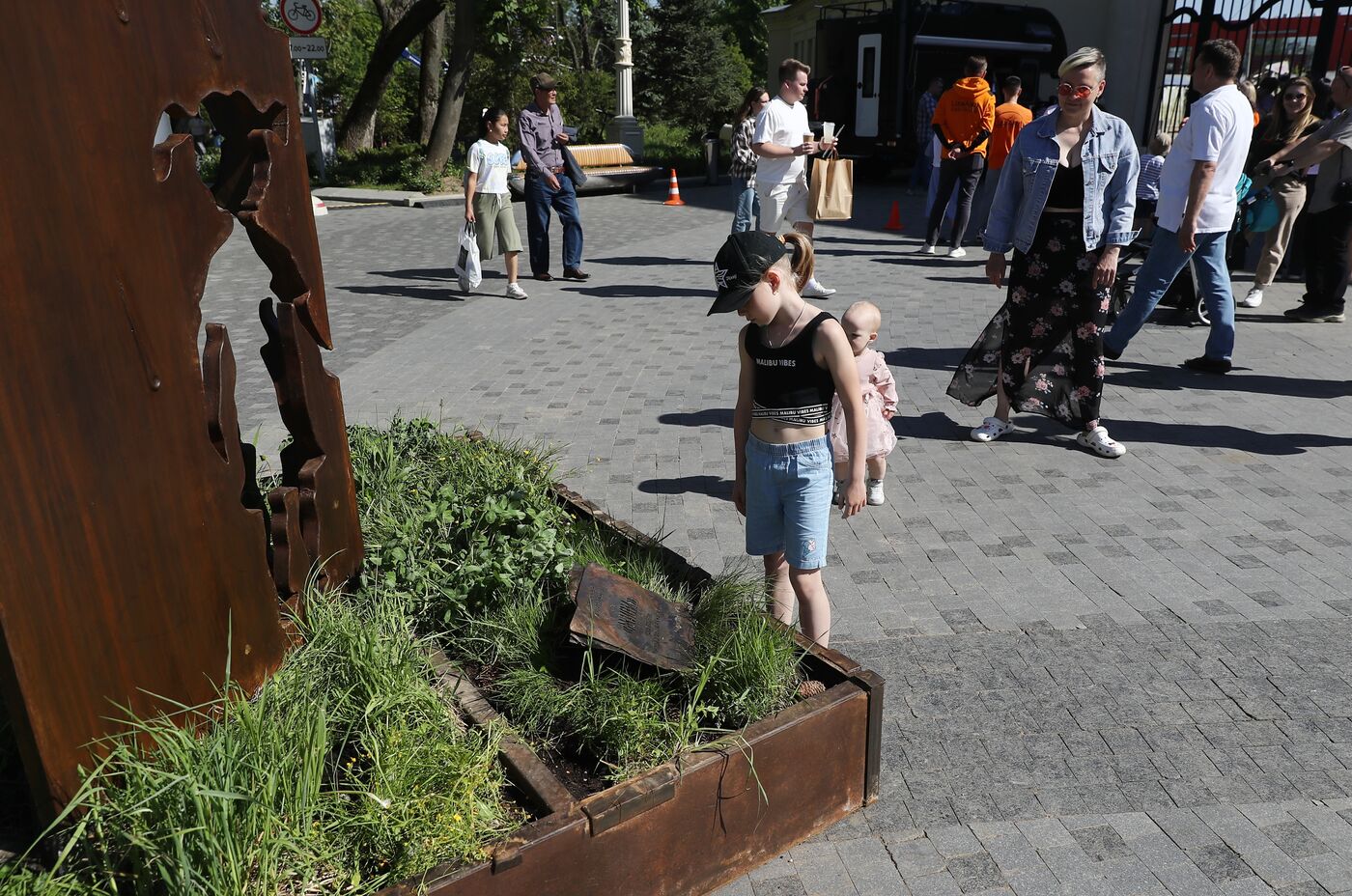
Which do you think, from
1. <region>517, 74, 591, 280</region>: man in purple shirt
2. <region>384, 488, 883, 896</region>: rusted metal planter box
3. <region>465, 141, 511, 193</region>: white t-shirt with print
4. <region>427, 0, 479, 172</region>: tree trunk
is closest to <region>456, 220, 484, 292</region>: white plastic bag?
<region>465, 141, 511, 193</region>: white t-shirt with print

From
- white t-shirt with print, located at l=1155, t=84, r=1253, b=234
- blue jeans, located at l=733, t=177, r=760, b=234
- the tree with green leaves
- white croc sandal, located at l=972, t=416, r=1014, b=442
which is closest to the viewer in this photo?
white croc sandal, located at l=972, t=416, r=1014, b=442

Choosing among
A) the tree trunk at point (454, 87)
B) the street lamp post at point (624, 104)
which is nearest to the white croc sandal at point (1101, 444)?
the tree trunk at point (454, 87)

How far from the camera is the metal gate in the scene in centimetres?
1249

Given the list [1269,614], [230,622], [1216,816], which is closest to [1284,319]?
[1269,614]

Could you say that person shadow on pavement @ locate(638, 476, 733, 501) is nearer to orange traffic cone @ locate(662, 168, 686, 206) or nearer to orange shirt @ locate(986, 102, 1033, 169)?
orange shirt @ locate(986, 102, 1033, 169)

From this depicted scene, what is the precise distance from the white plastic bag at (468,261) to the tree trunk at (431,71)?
1369 cm

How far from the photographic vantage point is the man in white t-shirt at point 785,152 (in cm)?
840

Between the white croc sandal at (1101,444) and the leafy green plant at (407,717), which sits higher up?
the leafy green plant at (407,717)

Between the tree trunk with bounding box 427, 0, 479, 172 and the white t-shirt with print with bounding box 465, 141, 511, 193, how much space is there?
36.8 feet

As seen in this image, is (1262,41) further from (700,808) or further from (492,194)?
(700,808)

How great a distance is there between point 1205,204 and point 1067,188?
1936 mm

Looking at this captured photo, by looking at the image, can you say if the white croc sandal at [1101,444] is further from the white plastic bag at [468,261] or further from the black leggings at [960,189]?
the white plastic bag at [468,261]

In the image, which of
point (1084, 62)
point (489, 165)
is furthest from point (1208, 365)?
point (489, 165)

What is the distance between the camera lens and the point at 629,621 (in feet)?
9.67
